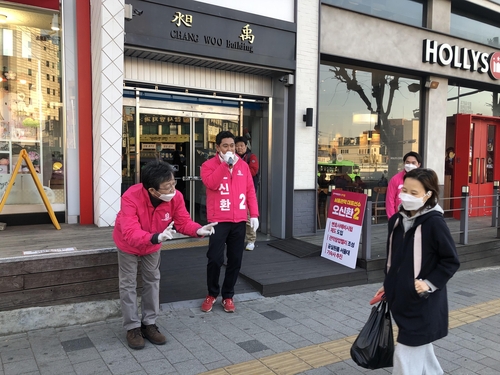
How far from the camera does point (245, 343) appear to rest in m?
4.01

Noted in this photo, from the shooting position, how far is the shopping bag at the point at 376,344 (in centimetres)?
287

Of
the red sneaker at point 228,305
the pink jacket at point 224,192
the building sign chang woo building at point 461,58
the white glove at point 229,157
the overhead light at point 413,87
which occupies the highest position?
the building sign chang woo building at point 461,58

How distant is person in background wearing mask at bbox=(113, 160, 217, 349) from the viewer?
3.53m

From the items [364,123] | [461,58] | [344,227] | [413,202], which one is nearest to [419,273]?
[413,202]

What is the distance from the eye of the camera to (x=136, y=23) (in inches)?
247

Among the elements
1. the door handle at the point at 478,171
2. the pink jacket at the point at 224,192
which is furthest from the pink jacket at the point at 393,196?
the door handle at the point at 478,171

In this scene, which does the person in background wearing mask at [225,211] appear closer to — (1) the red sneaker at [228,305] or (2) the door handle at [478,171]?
(1) the red sneaker at [228,305]

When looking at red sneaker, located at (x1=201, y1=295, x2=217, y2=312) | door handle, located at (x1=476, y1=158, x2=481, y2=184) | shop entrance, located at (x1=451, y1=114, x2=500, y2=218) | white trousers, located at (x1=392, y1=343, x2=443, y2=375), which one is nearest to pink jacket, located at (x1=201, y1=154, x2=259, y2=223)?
red sneaker, located at (x1=201, y1=295, x2=217, y2=312)

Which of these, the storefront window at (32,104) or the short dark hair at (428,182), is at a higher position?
the storefront window at (32,104)

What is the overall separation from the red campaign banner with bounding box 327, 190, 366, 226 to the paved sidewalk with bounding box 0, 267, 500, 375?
53.8 inches

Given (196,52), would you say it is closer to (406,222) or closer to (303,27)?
(303,27)

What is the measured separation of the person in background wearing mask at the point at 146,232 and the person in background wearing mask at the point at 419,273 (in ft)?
5.34

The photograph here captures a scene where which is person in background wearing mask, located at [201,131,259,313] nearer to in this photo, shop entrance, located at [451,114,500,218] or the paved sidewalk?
the paved sidewalk

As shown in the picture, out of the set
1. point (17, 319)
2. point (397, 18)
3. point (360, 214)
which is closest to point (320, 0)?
point (397, 18)
